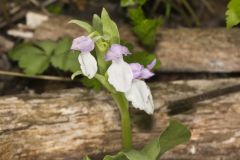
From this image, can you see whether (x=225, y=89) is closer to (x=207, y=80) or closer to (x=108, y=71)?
(x=207, y=80)

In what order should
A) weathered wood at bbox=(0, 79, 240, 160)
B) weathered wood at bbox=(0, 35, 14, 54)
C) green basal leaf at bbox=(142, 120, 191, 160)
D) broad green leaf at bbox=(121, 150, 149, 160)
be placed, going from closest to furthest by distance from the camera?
1. broad green leaf at bbox=(121, 150, 149, 160)
2. green basal leaf at bbox=(142, 120, 191, 160)
3. weathered wood at bbox=(0, 79, 240, 160)
4. weathered wood at bbox=(0, 35, 14, 54)

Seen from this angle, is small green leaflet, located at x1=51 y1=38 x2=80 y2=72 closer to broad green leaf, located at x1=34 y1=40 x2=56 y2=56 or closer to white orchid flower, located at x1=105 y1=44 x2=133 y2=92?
broad green leaf, located at x1=34 y1=40 x2=56 y2=56

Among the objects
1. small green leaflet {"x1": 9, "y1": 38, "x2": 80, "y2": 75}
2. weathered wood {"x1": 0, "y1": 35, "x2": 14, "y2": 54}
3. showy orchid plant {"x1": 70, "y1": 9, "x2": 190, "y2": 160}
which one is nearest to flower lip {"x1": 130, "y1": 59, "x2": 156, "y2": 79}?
showy orchid plant {"x1": 70, "y1": 9, "x2": 190, "y2": 160}

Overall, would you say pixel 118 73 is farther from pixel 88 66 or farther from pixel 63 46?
pixel 63 46

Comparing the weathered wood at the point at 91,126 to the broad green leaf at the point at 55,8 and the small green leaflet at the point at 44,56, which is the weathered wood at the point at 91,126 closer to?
the small green leaflet at the point at 44,56

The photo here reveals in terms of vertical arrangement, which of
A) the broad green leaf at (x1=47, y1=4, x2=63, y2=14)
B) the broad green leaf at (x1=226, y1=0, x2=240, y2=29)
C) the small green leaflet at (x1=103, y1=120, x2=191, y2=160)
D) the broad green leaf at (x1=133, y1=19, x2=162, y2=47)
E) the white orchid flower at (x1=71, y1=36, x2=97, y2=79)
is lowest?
the broad green leaf at (x1=47, y1=4, x2=63, y2=14)

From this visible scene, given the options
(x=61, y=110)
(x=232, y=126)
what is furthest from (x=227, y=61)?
(x=61, y=110)
